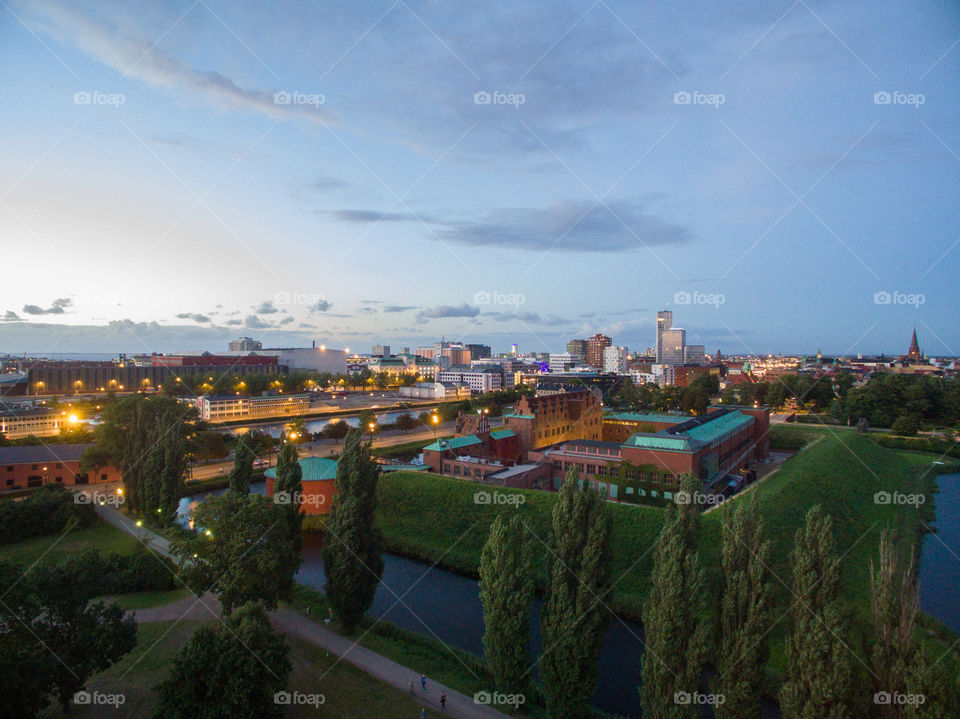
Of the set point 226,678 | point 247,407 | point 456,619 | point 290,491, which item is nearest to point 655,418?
→ point 456,619

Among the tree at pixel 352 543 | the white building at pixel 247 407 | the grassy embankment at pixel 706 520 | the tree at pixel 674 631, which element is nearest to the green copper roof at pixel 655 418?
the grassy embankment at pixel 706 520

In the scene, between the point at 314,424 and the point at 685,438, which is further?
the point at 314,424

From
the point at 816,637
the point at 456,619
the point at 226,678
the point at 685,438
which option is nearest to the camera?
the point at 816,637

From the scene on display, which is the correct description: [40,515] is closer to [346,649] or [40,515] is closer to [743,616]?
[346,649]

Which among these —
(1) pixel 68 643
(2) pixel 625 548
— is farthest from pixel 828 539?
(1) pixel 68 643

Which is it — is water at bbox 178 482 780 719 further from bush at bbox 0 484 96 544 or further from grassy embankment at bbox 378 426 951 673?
bush at bbox 0 484 96 544

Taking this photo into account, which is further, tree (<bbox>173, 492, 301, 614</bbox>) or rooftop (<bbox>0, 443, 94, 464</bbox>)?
rooftop (<bbox>0, 443, 94, 464</bbox>)

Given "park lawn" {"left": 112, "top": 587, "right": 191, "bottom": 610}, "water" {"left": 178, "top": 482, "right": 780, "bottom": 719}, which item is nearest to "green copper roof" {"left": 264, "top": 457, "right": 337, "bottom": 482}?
"water" {"left": 178, "top": 482, "right": 780, "bottom": 719}
